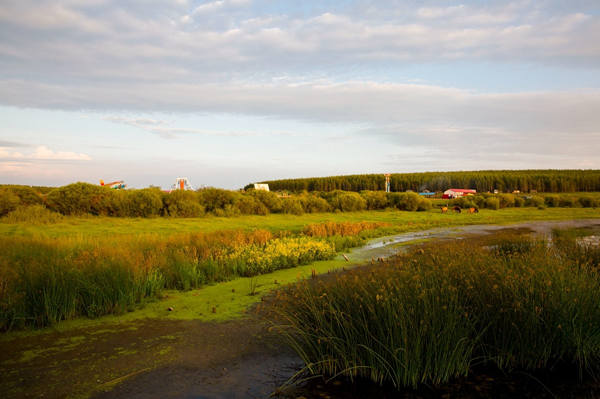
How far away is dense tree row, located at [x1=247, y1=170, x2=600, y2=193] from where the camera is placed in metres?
89.5

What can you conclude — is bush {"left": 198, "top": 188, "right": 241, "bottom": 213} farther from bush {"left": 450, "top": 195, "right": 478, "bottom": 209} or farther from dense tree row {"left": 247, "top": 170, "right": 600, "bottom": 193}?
dense tree row {"left": 247, "top": 170, "right": 600, "bottom": 193}

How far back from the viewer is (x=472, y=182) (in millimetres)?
105938

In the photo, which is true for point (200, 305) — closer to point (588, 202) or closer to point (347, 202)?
point (347, 202)

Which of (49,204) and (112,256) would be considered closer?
(112,256)

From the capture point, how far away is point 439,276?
5.84 metres

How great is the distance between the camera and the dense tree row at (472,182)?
89500 millimetres

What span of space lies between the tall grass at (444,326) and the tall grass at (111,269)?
15.0 ft

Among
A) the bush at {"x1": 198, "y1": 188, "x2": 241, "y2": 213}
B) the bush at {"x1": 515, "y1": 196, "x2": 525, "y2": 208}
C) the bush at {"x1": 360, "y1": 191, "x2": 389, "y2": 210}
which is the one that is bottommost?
the bush at {"x1": 515, "y1": 196, "x2": 525, "y2": 208}

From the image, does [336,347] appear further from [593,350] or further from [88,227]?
[88,227]

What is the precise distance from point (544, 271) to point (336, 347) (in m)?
3.18

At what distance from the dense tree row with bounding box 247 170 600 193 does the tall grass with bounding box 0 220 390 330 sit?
255 ft

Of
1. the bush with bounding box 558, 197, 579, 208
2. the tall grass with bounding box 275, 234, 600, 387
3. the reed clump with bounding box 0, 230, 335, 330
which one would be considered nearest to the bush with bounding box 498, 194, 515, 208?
the bush with bounding box 558, 197, 579, 208

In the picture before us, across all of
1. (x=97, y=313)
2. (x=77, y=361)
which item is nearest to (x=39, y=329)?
(x=97, y=313)

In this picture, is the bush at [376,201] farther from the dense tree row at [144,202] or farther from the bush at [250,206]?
the bush at [250,206]
